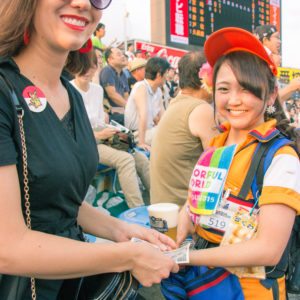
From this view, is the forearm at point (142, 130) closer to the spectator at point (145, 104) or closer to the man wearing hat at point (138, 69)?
the spectator at point (145, 104)

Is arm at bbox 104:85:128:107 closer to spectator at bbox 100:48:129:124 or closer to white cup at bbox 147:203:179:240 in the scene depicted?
spectator at bbox 100:48:129:124

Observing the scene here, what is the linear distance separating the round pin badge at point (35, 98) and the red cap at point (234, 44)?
0.85m

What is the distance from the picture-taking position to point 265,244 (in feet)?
4.10

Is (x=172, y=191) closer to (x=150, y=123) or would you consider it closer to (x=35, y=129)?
(x=35, y=129)

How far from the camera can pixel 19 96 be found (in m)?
1.07

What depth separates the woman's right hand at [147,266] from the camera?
1120 mm

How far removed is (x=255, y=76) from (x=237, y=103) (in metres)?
0.13

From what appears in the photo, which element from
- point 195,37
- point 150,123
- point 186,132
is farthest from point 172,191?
point 195,37

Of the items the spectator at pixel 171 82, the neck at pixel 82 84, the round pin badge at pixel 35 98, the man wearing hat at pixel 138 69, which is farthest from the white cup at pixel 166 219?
the spectator at pixel 171 82

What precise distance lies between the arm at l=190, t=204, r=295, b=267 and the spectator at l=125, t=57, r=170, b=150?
3523mm

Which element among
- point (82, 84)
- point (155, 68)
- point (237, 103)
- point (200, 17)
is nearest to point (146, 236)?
point (237, 103)

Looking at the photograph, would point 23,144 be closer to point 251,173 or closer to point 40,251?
point 40,251

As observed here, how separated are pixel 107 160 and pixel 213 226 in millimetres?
2537

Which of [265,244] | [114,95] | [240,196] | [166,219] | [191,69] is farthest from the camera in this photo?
[114,95]
